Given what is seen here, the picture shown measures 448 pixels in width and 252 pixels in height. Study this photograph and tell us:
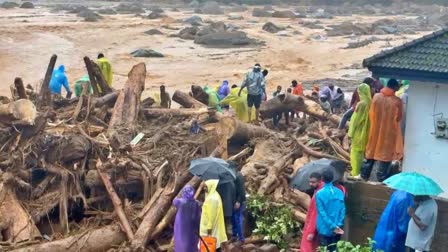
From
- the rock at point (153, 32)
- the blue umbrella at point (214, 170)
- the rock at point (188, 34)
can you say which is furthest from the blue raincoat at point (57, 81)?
the rock at point (153, 32)

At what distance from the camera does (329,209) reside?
9031mm

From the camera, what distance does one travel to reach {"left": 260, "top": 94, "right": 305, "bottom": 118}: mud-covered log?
16.8 meters

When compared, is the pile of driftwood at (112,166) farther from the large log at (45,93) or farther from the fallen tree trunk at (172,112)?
the fallen tree trunk at (172,112)

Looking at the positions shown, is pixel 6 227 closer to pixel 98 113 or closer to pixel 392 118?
pixel 98 113

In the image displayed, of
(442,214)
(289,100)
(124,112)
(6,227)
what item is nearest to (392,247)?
(442,214)

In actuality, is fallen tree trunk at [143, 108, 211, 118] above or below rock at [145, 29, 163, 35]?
above

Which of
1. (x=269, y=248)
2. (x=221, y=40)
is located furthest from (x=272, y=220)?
(x=221, y=40)

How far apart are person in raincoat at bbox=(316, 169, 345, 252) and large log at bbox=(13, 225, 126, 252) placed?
293 centimetres

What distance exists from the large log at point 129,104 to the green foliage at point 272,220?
11.9ft

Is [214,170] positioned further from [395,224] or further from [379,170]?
[379,170]

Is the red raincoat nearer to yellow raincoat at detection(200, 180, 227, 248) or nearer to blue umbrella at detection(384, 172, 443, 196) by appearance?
blue umbrella at detection(384, 172, 443, 196)

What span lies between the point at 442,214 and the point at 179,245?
331cm

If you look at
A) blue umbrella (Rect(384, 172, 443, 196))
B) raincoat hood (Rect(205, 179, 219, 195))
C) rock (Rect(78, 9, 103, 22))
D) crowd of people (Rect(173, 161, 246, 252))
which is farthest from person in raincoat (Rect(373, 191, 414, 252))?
rock (Rect(78, 9, 103, 22))

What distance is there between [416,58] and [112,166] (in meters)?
4.51
